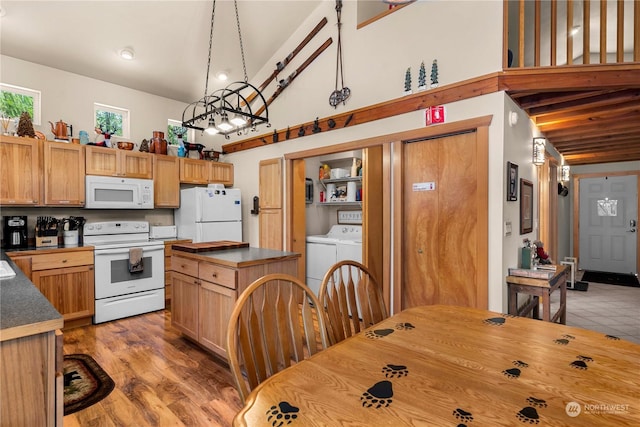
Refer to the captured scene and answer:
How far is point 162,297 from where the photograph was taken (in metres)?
4.16

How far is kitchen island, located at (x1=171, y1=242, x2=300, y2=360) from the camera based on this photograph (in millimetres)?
2541

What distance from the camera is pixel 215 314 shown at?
2697 millimetres

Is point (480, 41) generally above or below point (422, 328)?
above

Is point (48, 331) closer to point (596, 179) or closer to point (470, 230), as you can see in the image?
point (470, 230)

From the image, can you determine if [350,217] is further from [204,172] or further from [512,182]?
[512,182]

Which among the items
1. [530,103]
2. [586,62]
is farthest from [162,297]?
[586,62]

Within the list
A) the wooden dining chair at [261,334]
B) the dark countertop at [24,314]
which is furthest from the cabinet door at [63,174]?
the wooden dining chair at [261,334]

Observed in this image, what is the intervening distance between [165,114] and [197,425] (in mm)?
4455

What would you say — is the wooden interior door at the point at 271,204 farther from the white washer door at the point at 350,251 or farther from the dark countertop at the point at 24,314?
the dark countertop at the point at 24,314

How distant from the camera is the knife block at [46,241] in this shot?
3.58 m

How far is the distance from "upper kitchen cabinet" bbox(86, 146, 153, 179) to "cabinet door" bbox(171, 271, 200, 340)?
5.94 ft

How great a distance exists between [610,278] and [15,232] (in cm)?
930

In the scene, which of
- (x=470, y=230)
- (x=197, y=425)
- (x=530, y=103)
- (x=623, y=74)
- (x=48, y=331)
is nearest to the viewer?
(x=48, y=331)

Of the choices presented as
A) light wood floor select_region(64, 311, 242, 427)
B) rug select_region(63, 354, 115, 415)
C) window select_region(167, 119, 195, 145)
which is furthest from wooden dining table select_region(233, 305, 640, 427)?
window select_region(167, 119, 195, 145)
